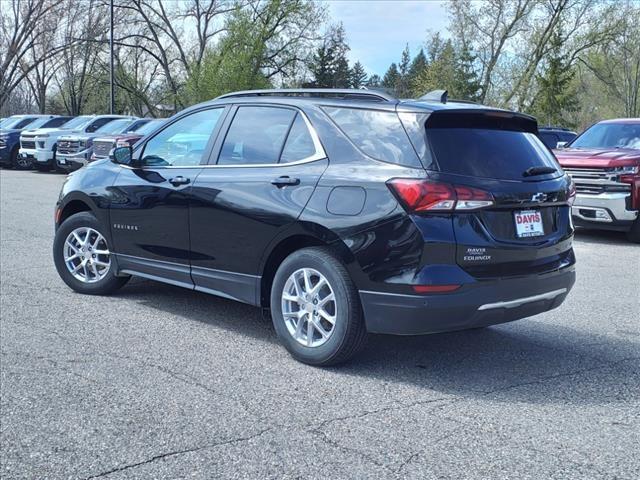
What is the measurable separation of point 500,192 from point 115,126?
20.5 meters

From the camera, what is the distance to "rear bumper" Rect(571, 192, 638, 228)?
34.4 feet

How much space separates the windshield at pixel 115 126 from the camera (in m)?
22.8

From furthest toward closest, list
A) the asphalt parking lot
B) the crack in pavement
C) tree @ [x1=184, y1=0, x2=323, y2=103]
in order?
tree @ [x1=184, y1=0, x2=323, y2=103], the asphalt parking lot, the crack in pavement

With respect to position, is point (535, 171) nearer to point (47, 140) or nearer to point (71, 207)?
point (71, 207)

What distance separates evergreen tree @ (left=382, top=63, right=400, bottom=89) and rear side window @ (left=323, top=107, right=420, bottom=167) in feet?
329

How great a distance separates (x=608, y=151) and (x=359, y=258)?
8014mm

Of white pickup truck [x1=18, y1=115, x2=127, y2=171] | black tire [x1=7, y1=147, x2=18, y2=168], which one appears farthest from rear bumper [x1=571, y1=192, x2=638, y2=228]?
black tire [x1=7, y1=147, x2=18, y2=168]

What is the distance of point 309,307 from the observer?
4.77 metres

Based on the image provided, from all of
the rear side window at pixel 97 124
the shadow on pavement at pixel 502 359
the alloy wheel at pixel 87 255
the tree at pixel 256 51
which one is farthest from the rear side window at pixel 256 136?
the tree at pixel 256 51

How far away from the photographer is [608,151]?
1116 centimetres

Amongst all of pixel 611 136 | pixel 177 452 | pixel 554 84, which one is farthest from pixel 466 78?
pixel 177 452

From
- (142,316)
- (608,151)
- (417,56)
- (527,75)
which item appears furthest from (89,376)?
(417,56)

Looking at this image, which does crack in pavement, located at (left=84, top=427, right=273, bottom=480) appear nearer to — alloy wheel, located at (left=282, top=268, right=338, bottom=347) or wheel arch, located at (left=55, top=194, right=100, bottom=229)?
alloy wheel, located at (left=282, top=268, right=338, bottom=347)

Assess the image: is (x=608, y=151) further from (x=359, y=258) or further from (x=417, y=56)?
(x=417, y=56)
